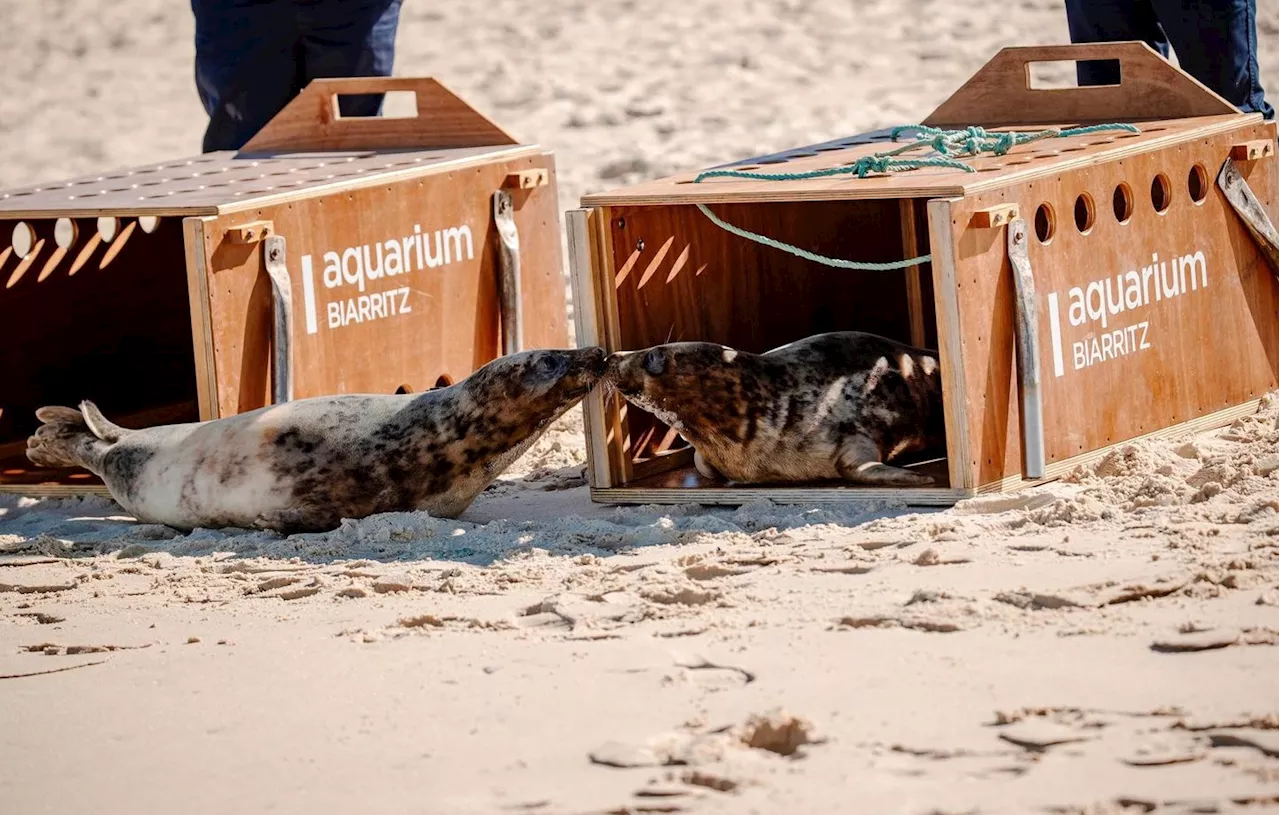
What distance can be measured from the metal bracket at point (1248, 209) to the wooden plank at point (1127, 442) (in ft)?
1.67

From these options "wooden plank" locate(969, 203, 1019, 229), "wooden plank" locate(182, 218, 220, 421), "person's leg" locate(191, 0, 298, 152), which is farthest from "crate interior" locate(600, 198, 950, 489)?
"person's leg" locate(191, 0, 298, 152)

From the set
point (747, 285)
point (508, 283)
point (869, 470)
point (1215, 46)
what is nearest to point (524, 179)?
point (508, 283)

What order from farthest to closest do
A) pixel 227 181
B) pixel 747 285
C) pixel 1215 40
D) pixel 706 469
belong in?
pixel 1215 40, pixel 227 181, pixel 747 285, pixel 706 469

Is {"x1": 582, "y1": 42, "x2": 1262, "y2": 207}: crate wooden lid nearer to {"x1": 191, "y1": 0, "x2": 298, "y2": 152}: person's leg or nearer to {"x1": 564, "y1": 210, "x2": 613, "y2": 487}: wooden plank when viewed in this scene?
{"x1": 564, "y1": 210, "x2": 613, "y2": 487}: wooden plank

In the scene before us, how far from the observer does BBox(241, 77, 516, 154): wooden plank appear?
843cm

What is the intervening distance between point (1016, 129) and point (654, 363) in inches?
71.0

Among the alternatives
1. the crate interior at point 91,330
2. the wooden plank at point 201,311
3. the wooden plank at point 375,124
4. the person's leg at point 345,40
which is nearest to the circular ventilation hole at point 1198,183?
the wooden plank at point 375,124

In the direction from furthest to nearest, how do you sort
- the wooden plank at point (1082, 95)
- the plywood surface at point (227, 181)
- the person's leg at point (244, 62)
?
the person's leg at point (244, 62)
the wooden plank at point (1082, 95)
the plywood surface at point (227, 181)

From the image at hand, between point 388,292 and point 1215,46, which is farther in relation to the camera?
point 1215,46

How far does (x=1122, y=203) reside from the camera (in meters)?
6.95

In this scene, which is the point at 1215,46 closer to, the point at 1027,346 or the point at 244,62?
the point at 1027,346

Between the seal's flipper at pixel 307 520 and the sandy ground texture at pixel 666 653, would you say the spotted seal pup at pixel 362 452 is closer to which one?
the seal's flipper at pixel 307 520

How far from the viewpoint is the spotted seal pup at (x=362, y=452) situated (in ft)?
21.3

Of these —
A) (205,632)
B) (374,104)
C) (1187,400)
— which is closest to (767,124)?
(374,104)
